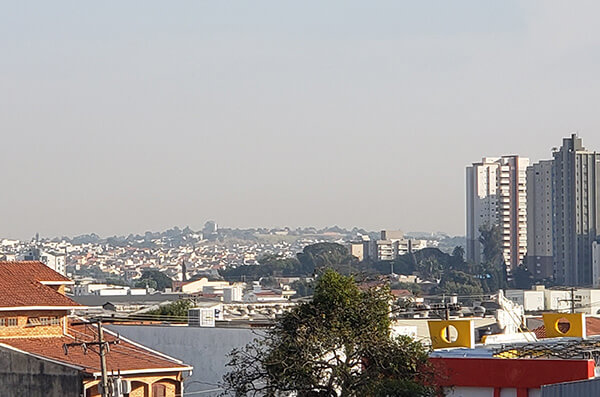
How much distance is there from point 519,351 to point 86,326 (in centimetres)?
1707

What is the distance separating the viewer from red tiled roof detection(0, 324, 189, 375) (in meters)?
35.7

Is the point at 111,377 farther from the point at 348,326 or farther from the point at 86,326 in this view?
the point at 348,326

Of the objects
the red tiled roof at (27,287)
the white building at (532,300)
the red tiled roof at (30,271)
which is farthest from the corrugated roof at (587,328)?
the white building at (532,300)

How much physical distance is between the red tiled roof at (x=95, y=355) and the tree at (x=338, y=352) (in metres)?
11.3

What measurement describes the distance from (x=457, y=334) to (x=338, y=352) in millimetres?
6862

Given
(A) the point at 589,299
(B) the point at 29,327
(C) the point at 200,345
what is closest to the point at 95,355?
(B) the point at 29,327

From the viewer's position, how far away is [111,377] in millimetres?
33688

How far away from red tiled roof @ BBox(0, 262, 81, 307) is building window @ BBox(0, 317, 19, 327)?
33 centimetres

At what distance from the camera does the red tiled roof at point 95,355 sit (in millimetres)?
35688

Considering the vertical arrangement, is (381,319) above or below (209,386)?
above

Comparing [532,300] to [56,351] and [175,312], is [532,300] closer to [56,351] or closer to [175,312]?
→ [175,312]

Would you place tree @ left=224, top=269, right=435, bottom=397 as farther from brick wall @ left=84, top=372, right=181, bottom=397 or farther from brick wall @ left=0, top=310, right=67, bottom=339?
brick wall @ left=0, top=310, right=67, bottom=339

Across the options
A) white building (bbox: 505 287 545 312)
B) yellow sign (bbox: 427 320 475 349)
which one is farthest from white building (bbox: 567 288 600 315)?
→ yellow sign (bbox: 427 320 475 349)

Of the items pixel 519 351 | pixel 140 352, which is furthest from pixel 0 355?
pixel 519 351
